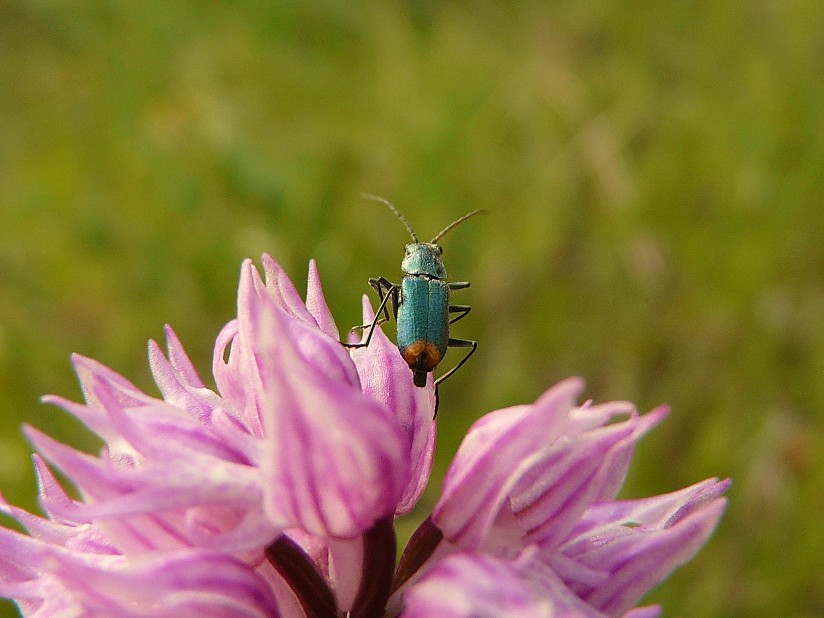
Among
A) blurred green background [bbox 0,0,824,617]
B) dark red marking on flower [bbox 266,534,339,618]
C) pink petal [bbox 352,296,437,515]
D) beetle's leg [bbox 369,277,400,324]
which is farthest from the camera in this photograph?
blurred green background [bbox 0,0,824,617]

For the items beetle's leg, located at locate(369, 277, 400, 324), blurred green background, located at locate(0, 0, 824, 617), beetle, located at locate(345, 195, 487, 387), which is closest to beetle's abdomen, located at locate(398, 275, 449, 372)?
beetle, located at locate(345, 195, 487, 387)

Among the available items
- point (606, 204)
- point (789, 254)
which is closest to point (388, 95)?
point (606, 204)

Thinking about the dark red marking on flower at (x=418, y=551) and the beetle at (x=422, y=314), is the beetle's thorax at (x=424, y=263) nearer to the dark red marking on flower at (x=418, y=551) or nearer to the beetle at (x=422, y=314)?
the beetle at (x=422, y=314)

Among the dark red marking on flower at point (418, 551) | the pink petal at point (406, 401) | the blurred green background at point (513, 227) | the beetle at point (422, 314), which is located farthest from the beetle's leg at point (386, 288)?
the blurred green background at point (513, 227)

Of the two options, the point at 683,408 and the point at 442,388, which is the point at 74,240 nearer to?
the point at 442,388

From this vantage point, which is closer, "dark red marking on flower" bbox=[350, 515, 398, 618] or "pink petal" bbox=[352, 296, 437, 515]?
"dark red marking on flower" bbox=[350, 515, 398, 618]

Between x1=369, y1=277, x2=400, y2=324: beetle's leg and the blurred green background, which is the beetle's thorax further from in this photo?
the blurred green background
